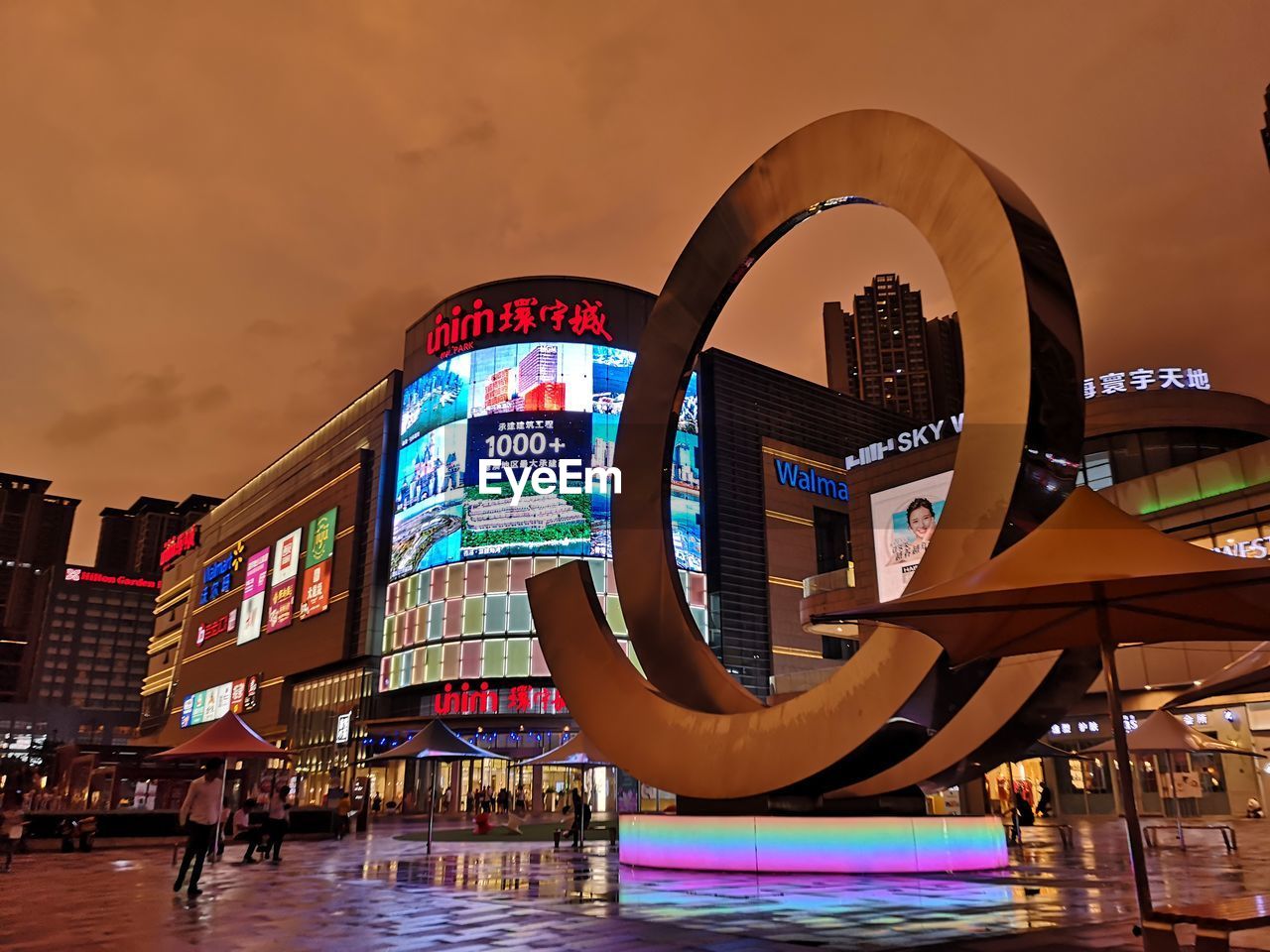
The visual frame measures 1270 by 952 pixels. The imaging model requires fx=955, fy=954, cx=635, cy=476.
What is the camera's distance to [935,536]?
31.0 ft

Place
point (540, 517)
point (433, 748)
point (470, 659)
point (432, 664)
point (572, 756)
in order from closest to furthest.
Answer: point (433, 748), point (572, 756), point (540, 517), point (470, 659), point (432, 664)

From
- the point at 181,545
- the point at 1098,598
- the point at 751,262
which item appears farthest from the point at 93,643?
the point at 1098,598

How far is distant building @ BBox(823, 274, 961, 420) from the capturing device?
175000mm

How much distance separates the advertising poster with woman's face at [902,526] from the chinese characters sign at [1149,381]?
23.2ft

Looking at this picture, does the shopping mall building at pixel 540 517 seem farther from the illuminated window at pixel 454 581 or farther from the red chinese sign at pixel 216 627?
the red chinese sign at pixel 216 627

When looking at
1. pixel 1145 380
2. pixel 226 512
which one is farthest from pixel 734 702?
pixel 226 512

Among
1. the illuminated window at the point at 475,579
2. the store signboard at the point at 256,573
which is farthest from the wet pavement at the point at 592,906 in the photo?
the store signboard at the point at 256,573

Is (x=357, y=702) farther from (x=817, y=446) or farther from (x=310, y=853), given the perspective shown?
(x=310, y=853)

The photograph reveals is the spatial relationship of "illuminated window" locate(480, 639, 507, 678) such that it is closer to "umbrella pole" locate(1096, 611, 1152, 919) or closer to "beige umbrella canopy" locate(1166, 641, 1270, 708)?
"beige umbrella canopy" locate(1166, 641, 1270, 708)

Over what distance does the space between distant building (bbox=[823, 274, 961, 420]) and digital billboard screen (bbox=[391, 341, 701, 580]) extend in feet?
425

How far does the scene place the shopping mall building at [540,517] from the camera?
43.0 metres

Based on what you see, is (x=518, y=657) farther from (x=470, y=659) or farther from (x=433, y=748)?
(x=433, y=748)

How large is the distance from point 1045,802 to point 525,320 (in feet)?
112

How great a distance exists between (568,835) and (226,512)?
237 feet
